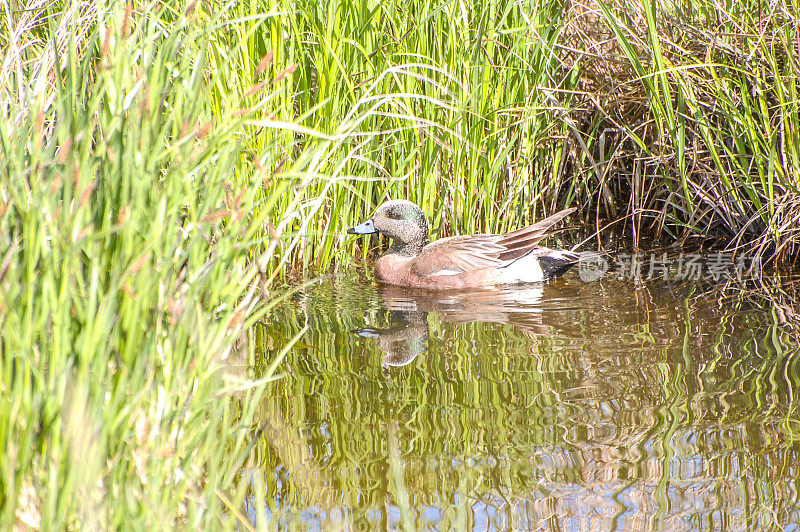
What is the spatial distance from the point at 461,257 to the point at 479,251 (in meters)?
0.12

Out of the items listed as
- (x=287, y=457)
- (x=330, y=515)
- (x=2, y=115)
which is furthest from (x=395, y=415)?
(x=2, y=115)

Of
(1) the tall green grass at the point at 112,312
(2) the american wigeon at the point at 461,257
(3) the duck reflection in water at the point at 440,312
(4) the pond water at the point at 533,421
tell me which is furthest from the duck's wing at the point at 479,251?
(1) the tall green grass at the point at 112,312

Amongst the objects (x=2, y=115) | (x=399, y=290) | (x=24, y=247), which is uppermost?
(x=2, y=115)

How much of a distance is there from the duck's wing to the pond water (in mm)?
767

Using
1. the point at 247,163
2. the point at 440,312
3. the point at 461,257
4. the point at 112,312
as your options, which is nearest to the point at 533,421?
the point at 112,312

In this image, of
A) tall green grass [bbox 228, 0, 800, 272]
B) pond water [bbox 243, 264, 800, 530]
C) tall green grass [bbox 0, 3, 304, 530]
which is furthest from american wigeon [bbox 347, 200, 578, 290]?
tall green grass [bbox 0, 3, 304, 530]

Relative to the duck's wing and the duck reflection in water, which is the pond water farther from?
the duck's wing

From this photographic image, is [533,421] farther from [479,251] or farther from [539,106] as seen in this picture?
[539,106]

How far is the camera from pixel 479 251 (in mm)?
5535

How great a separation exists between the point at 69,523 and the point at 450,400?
5.61 feet

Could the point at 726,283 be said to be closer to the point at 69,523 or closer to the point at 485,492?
the point at 485,492

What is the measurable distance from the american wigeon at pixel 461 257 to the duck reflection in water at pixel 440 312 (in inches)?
3.7

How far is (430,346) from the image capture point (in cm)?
414

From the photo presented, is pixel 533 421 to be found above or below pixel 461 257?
below
